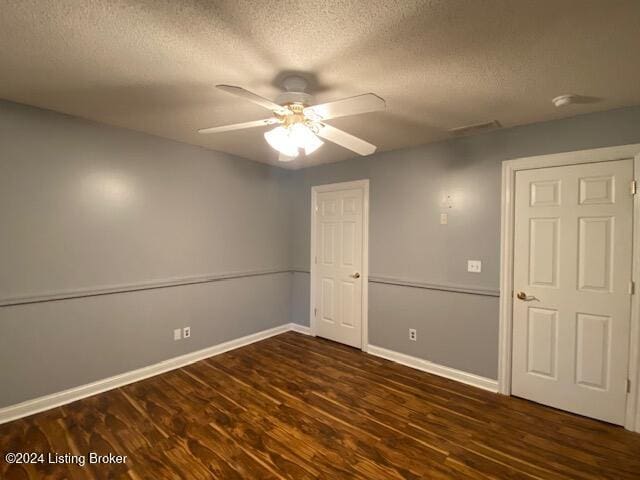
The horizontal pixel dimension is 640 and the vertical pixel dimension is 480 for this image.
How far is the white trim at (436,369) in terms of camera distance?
2.76 meters

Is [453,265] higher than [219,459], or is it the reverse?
[453,265]

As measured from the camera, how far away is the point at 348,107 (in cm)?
155

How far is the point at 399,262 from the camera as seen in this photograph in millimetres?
3344

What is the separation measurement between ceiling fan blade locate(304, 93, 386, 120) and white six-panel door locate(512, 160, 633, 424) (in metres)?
1.86

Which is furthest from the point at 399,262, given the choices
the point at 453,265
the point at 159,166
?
the point at 159,166

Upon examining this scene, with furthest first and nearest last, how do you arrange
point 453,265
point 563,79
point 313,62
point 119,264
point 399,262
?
point 399,262, point 453,265, point 119,264, point 563,79, point 313,62

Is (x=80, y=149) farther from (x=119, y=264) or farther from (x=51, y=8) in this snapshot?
(x=51, y=8)

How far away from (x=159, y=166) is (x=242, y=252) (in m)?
1.37

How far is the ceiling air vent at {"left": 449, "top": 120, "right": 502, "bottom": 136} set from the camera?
8.30 ft

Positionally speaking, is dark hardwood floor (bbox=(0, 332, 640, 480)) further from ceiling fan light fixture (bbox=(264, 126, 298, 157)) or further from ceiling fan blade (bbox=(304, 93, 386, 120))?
ceiling fan blade (bbox=(304, 93, 386, 120))

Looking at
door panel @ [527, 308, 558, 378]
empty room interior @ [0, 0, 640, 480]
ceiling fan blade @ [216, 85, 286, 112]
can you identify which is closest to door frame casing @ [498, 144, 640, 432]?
empty room interior @ [0, 0, 640, 480]

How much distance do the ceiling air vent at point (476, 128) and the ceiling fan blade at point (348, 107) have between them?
1.49 metres

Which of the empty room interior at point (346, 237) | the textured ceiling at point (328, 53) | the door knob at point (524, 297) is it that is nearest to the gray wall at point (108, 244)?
the empty room interior at point (346, 237)

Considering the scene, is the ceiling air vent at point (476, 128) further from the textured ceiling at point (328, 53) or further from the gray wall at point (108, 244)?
the gray wall at point (108, 244)
